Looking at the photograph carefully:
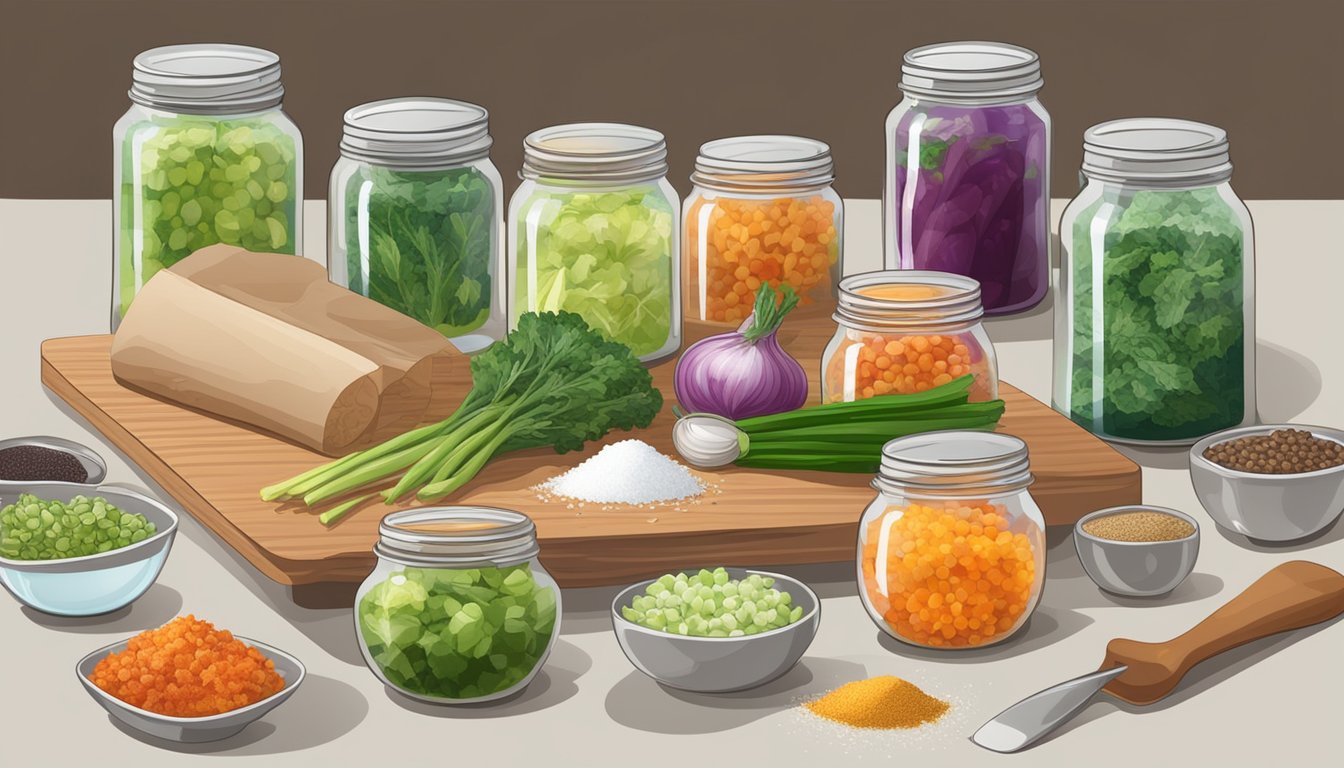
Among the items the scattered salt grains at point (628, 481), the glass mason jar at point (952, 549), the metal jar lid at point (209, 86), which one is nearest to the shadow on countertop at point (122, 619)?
the scattered salt grains at point (628, 481)

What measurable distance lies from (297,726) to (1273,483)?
135cm

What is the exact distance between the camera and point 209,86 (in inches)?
157

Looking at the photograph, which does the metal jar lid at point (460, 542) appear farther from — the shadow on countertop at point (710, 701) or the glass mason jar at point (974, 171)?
the glass mason jar at point (974, 171)

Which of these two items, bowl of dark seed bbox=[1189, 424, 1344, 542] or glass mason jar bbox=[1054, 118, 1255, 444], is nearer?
bowl of dark seed bbox=[1189, 424, 1344, 542]

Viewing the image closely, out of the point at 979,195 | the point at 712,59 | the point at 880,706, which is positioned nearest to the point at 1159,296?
the point at 979,195

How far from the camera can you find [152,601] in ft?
10.2

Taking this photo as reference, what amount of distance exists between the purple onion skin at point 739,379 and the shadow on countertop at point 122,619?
0.88 metres

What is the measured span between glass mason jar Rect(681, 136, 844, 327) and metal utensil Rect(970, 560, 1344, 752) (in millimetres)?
1242

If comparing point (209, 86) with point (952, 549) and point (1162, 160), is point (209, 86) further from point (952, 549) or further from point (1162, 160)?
point (952, 549)

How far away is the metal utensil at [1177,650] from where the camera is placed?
2686 mm

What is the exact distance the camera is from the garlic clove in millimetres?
3402

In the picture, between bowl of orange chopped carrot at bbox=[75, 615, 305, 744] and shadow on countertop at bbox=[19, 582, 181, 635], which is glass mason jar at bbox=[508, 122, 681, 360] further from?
bowl of orange chopped carrot at bbox=[75, 615, 305, 744]

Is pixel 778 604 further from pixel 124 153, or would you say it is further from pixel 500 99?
pixel 500 99

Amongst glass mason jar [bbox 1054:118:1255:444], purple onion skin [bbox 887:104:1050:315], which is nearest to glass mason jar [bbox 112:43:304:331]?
purple onion skin [bbox 887:104:1050:315]
